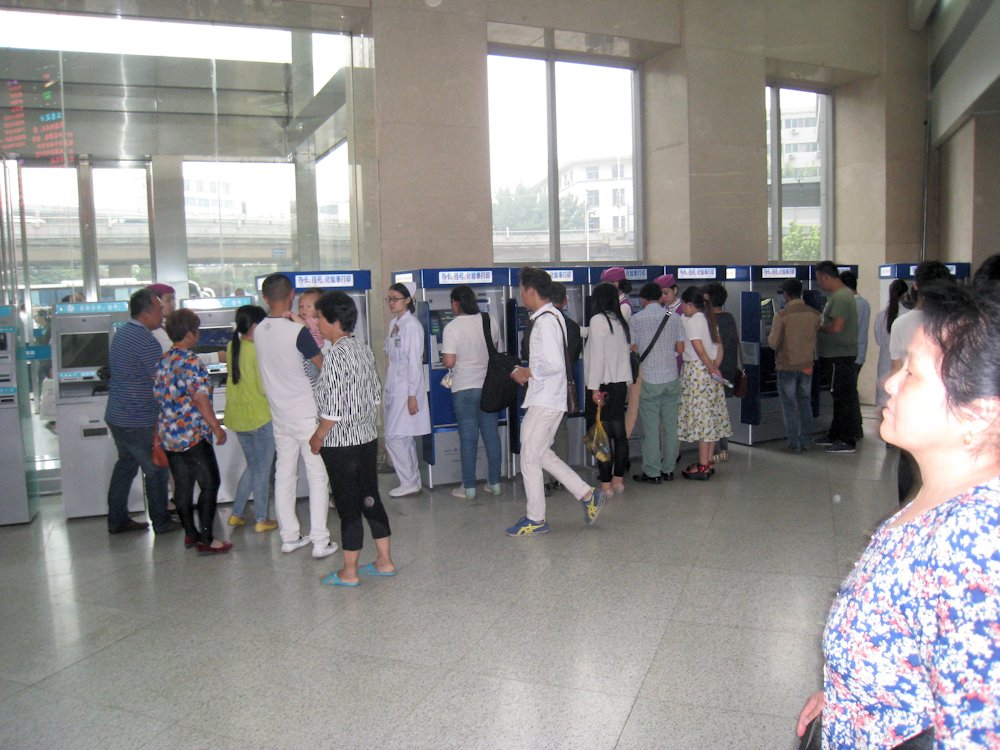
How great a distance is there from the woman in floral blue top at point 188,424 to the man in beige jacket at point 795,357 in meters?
4.90

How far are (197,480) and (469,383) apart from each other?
79.5 inches

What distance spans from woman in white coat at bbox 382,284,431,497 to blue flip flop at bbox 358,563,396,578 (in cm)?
169

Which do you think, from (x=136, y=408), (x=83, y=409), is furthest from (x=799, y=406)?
(x=83, y=409)

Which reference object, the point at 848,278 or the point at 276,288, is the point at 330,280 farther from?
the point at 848,278

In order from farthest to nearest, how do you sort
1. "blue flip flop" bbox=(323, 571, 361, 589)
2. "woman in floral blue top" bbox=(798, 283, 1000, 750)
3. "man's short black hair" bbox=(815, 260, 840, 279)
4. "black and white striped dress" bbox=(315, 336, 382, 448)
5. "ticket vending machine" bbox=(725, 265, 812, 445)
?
"ticket vending machine" bbox=(725, 265, 812, 445) → "man's short black hair" bbox=(815, 260, 840, 279) → "blue flip flop" bbox=(323, 571, 361, 589) → "black and white striped dress" bbox=(315, 336, 382, 448) → "woman in floral blue top" bbox=(798, 283, 1000, 750)

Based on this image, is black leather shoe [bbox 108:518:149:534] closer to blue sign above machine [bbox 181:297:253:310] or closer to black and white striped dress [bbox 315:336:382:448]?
blue sign above machine [bbox 181:297:253:310]

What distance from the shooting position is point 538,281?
4.84 m

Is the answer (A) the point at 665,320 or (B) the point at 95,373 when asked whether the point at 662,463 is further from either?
(B) the point at 95,373

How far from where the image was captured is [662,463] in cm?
667

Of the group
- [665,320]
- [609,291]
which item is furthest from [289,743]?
[665,320]

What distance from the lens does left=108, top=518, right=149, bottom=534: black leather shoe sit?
5383 mm

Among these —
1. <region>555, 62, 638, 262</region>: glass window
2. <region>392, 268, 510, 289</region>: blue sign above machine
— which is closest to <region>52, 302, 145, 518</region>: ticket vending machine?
<region>392, 268, 510, 289</region>: blue sign above machine

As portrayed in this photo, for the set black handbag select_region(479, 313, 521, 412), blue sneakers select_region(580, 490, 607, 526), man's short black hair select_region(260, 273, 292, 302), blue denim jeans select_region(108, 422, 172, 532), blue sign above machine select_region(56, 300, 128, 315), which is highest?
man's short black hair select_region(260, 273, 292, 302)

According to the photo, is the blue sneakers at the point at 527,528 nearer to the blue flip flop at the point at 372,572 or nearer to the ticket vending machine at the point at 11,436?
the blue flip flop at the point at 372,572
